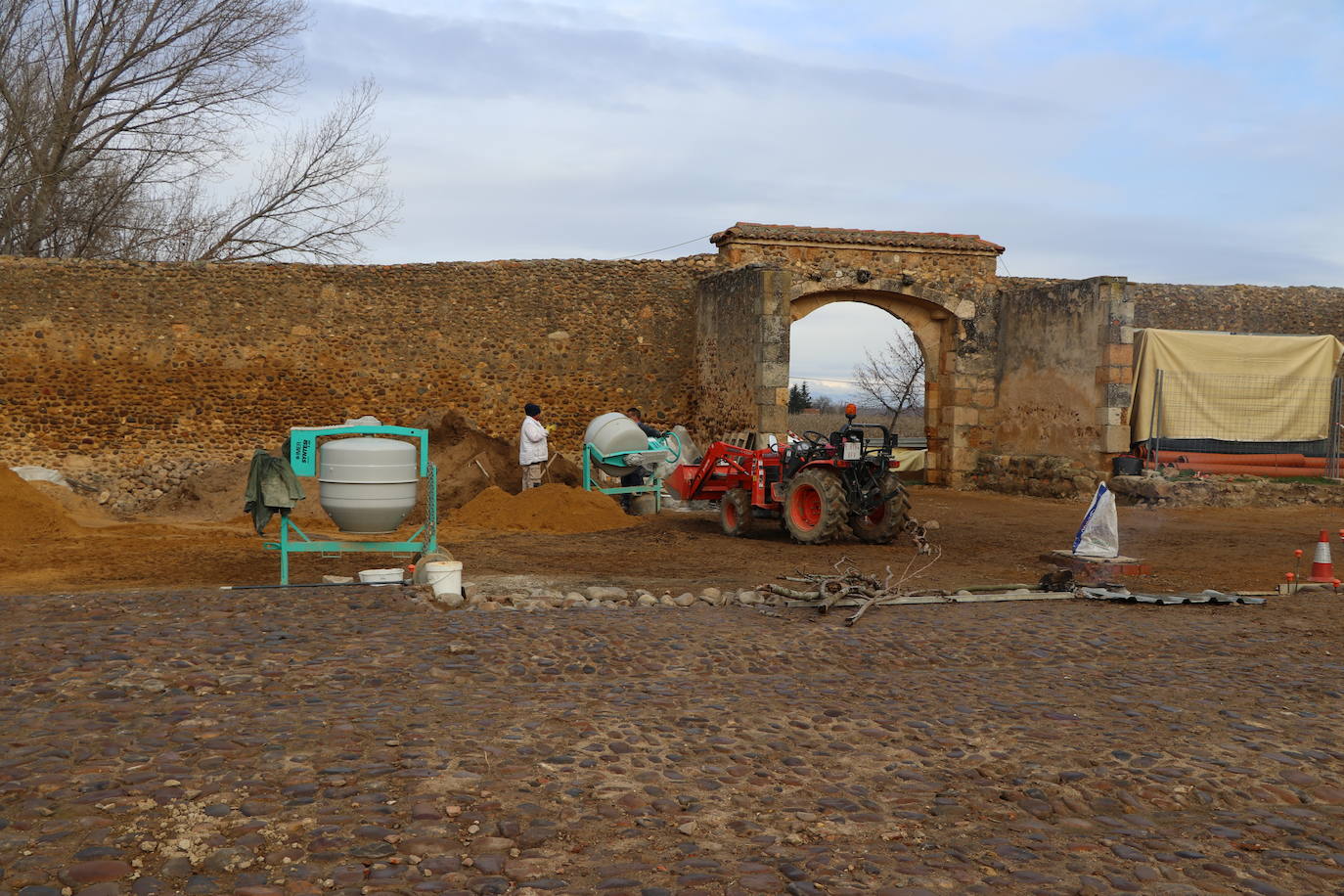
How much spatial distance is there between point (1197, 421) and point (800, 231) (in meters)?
6.80

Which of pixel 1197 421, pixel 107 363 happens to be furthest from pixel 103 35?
pixel 1197 421

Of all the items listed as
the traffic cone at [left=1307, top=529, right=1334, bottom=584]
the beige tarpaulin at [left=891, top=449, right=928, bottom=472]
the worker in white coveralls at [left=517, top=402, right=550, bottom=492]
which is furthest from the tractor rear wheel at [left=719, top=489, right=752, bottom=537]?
the beige tarpaulin at [left=891, top=449, right=928, bottom=472]

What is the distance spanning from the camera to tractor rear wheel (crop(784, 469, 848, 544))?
10672mm

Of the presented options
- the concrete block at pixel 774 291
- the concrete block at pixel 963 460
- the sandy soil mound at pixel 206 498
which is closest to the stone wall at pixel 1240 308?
the concrete block at pixel 963 460

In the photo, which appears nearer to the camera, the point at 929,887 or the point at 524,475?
the point at 929,887

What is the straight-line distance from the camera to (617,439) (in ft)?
46.5

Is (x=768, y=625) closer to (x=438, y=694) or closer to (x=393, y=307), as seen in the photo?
(x=438, y=694)

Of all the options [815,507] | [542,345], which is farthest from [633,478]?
[542,345]

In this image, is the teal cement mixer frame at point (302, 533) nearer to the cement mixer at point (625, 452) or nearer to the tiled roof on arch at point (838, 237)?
the cement mixer at point (625, 452)

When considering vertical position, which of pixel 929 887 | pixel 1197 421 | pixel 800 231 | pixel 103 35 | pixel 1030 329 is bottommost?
pixel 929 887

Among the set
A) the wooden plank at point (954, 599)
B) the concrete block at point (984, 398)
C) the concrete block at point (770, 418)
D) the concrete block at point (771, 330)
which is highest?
the concrete block at point (771, 330)

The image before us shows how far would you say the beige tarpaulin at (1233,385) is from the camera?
16.4 meters

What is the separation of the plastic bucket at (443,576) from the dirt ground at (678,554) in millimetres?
1374

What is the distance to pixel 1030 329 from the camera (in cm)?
1800
